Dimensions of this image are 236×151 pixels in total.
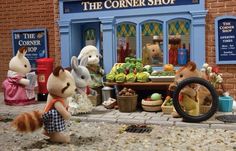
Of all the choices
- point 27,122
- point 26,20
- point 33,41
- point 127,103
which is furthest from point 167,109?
point 26,20

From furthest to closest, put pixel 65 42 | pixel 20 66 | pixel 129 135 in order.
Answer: pixel 65 42 → pixel 20 66 → pixel 129 135

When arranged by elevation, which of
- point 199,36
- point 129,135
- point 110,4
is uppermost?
point 110,4

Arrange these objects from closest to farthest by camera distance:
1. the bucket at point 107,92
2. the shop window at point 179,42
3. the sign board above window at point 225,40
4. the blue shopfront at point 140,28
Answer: the sign board above window at point 225,40
the blue shopfront at point 140,28
the bucket at point 107,92
the shop window at point 179,42

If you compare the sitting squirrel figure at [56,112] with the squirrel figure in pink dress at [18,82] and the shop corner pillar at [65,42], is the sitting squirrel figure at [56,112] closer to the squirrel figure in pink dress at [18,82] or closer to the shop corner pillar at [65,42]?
the squirrel figure in pink dress at [18,82]

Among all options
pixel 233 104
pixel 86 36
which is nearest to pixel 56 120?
pixel 233 104

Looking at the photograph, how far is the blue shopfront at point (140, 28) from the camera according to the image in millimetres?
8250

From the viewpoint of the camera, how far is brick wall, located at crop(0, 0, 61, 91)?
1046cm

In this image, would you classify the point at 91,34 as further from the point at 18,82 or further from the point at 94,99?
the point at 18,82

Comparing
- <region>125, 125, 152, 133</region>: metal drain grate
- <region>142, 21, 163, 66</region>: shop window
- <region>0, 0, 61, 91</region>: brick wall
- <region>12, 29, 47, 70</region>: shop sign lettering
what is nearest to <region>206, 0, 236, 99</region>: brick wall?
<region>142, 21, 163, 66</region>: shop window

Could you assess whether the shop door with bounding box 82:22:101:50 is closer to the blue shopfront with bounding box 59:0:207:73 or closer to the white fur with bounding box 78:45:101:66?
the blue shopfront with bounding box 59:0:207:73

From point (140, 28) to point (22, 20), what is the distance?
13.1 ft

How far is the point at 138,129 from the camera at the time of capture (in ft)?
21.1

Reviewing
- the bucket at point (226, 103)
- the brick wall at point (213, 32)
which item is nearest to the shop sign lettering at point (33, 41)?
the brick wall at point (213, 32)

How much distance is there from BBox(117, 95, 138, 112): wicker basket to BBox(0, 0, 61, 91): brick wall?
317 cm
